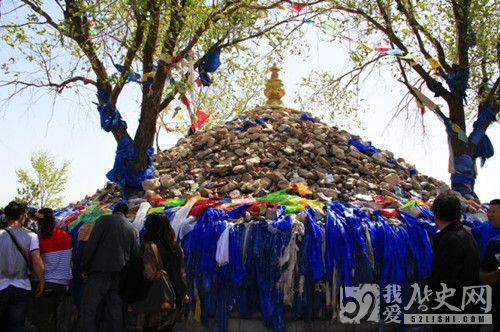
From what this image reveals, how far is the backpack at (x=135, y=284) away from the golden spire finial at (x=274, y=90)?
7669 mm

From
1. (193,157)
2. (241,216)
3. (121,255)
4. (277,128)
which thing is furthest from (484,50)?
(121,255)

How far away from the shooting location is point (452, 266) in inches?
160

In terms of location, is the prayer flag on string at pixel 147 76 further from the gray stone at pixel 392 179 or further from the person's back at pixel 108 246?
the gray stone at pixel 392 179

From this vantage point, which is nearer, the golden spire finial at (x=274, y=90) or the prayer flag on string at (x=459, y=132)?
the prayer flag on string at (x=459, y=132)

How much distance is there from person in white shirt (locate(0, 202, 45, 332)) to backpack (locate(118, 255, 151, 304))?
4.65 ft

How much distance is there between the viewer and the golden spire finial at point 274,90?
12364mm

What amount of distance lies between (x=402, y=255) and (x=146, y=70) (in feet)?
17.6

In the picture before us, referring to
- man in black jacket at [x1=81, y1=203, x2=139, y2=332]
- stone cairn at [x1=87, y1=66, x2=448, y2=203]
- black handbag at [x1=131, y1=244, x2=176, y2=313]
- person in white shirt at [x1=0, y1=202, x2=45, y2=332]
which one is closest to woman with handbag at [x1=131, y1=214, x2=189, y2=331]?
black handbag at [x1=131, y1=244, x2=176, y2=313]

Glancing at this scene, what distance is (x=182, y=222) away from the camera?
26.1ft

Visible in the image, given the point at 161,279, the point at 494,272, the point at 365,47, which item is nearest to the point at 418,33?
the point at 365,47

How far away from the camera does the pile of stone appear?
368 inches

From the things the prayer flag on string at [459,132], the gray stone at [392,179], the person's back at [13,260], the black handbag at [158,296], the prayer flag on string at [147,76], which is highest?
the prayer flag on string at [147,76]

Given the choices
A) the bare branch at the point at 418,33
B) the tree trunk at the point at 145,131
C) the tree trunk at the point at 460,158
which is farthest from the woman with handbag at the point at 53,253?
the bare branch at the point at 418,33

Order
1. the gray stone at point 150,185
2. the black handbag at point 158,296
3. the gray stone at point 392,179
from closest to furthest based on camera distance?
1. the black handbag at point 158,296
2. the gray stone at point 150,185
3. the gray stone at point 392,179
